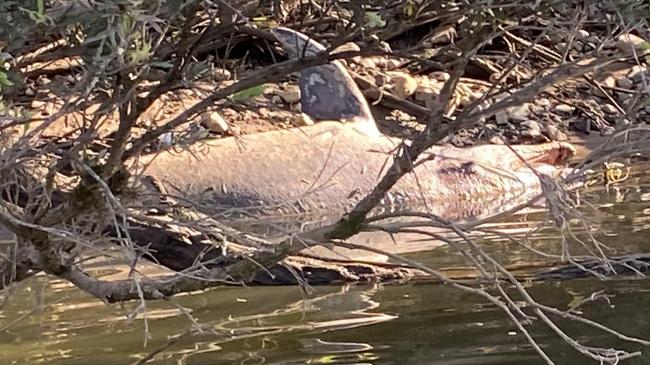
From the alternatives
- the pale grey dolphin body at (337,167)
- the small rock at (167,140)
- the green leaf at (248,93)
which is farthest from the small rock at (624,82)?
the green leaf at (248,93)

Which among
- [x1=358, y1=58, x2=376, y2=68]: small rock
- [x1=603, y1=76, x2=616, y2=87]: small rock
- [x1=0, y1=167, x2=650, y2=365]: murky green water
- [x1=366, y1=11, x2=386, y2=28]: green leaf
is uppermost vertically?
[x1=358, y1=58, x2=376, y2=68]: small rock

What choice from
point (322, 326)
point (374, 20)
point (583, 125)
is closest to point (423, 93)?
point (583, 125)

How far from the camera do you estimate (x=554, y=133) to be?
10320 millimetres

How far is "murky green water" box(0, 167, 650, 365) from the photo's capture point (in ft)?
14.7

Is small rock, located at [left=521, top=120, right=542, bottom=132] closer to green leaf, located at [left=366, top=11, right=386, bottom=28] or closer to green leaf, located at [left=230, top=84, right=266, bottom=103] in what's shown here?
green leaf, located at [left=230, top=84, right=266, bottom=103]

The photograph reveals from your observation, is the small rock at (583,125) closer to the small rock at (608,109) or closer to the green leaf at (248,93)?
the small rock at (608,109)

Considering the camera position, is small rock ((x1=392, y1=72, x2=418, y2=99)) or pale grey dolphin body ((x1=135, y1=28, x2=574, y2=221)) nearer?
pale grey dolphin body ((x1=135, y1=28, x2=574, y2=221))

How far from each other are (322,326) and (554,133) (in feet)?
19.1

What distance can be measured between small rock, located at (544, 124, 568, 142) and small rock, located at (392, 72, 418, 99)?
3.74 ft

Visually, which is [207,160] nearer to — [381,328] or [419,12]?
[381,328]

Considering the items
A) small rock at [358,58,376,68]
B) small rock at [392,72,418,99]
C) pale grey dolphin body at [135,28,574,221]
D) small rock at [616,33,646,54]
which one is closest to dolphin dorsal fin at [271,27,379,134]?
pale grey dolphin body at [135,28,574,221]

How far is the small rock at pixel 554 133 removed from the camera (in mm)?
10227

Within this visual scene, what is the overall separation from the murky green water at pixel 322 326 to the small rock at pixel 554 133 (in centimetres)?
458

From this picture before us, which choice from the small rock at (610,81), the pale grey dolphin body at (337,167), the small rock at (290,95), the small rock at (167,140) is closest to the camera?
the small rock at (167,140)
